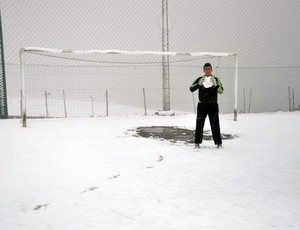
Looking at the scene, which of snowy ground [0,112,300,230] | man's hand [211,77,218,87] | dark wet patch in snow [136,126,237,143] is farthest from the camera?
dark wet patch in snow [136,126,237,143]

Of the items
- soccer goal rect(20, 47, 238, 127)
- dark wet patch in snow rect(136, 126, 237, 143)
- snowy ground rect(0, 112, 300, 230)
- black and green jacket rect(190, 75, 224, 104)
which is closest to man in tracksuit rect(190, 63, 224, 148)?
black and green jacket rect(190, 75, 224, 104)

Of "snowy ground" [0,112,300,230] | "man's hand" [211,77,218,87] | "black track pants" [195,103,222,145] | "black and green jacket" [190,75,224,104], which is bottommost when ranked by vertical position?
"snowy ground" [0,112,300,230]

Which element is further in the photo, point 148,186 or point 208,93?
Answer: point 208,93

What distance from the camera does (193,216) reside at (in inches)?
113

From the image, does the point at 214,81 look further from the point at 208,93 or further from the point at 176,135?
the point at 176,135

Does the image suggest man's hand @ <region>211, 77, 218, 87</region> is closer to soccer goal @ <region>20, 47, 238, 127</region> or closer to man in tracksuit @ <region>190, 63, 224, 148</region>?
man in tracksuit @ <region>190, 63, 224, 148</region>

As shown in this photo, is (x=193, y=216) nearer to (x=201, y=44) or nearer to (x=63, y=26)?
(x=63, y=26)

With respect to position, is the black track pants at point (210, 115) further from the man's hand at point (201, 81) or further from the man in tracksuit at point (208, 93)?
the man's hand at point (201, 81)

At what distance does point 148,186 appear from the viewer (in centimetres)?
377

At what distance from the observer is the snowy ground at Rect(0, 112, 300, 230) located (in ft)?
9.18

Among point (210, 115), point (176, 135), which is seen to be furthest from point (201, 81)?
point (176, 135)

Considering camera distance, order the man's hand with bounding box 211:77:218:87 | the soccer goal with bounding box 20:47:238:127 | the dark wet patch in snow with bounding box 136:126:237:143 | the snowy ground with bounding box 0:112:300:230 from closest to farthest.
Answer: the snowy ground with bounding box 0:112:300:230 → the man's hand with bounding box 211:77:218:87 → the dark wet patch in snow with bounding box 136:126:237:143 → the soccer goal with bounding box 20:47:238:127

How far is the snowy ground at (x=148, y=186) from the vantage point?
280 centimetres

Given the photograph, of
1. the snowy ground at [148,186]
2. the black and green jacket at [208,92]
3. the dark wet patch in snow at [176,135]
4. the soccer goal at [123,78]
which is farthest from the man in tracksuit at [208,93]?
the soccer goal at [123,78]
